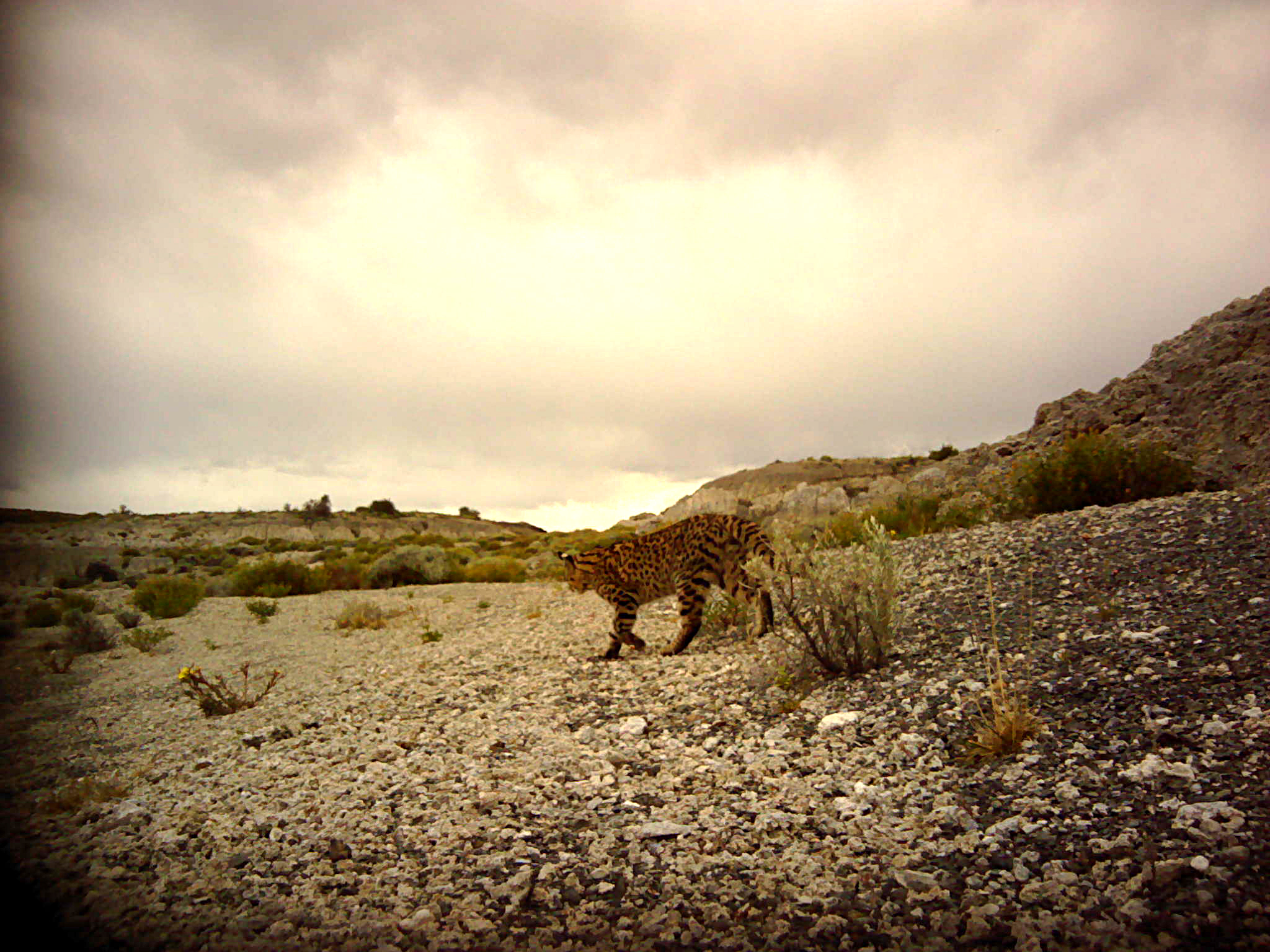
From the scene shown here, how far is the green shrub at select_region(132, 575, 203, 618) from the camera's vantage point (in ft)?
58.6

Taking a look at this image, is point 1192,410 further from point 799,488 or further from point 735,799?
point 799,488

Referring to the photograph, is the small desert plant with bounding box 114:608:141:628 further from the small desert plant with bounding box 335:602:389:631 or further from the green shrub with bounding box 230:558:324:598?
the green shrub with bounding box 230:558:324:598

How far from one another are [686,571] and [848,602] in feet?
9.83

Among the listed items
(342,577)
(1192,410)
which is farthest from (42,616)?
(1192,410)

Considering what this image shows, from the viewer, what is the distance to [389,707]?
762 cm

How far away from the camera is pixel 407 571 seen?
24.1 m

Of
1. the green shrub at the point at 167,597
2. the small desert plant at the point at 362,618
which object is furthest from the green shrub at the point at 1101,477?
the green shrub at the point at 167,597

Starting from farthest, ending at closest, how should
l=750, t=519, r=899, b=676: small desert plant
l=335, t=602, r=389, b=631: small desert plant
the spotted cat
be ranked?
l=335, t=602, r=389, b=631: small desert plant < the spotted cat < l=750, t=519, r=899, b=676: small desert plant

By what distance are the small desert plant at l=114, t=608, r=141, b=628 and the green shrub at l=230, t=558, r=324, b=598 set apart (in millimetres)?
5489

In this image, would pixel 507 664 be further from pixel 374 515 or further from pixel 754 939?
pixel 374 515

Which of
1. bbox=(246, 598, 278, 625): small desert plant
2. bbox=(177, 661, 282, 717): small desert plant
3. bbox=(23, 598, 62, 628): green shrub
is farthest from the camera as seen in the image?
bbox=(23, 598, 62, 628): green shrub

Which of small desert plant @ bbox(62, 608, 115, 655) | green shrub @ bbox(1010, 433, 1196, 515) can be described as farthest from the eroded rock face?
small desert plant @ bbox(62, 608, 115, 655)

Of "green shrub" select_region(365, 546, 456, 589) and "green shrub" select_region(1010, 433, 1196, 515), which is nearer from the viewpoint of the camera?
"green shrub" select_region(1010, 433, 1196, 515)

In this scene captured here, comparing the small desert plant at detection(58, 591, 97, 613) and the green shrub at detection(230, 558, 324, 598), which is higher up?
the green shrub at detection(230, 558, 324, 598)
